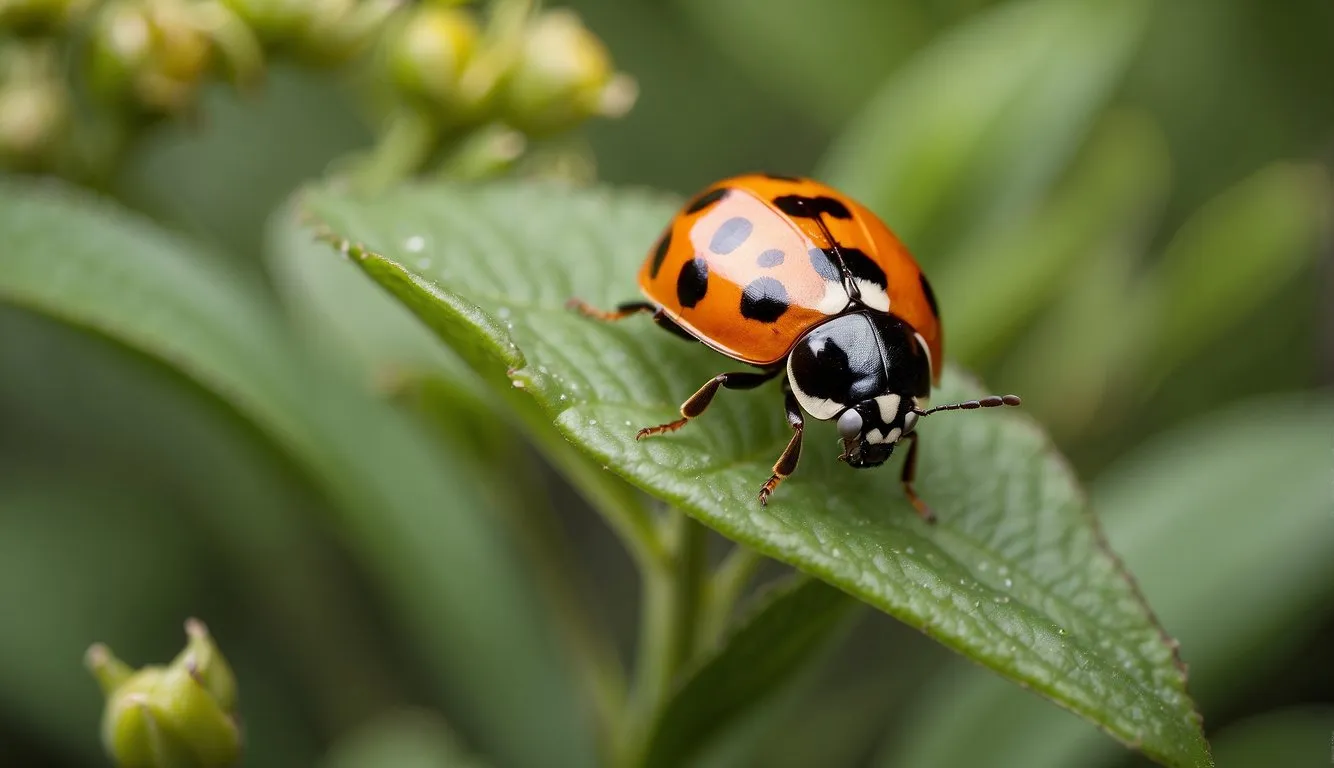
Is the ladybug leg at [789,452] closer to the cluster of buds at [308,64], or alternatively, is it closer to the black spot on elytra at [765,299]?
the black spot on elytra at [765,299]

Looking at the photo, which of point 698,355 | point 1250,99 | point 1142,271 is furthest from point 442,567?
point 1250,99

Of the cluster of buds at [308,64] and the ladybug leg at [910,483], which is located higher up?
the cluster of buds at [308,64]

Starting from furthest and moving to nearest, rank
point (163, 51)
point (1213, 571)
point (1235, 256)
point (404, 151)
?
point (1235, 256) → point (1213, 571) → point (404, 151) → point (163, 51)

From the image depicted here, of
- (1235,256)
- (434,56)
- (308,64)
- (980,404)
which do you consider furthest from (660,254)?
(1235,256)

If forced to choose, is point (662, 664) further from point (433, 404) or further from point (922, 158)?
point (922, 158)

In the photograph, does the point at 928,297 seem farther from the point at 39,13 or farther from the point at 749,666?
the point at 39,13

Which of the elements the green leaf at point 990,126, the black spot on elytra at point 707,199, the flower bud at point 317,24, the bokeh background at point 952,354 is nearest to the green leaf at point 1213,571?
the bokeh background at point 952,354
